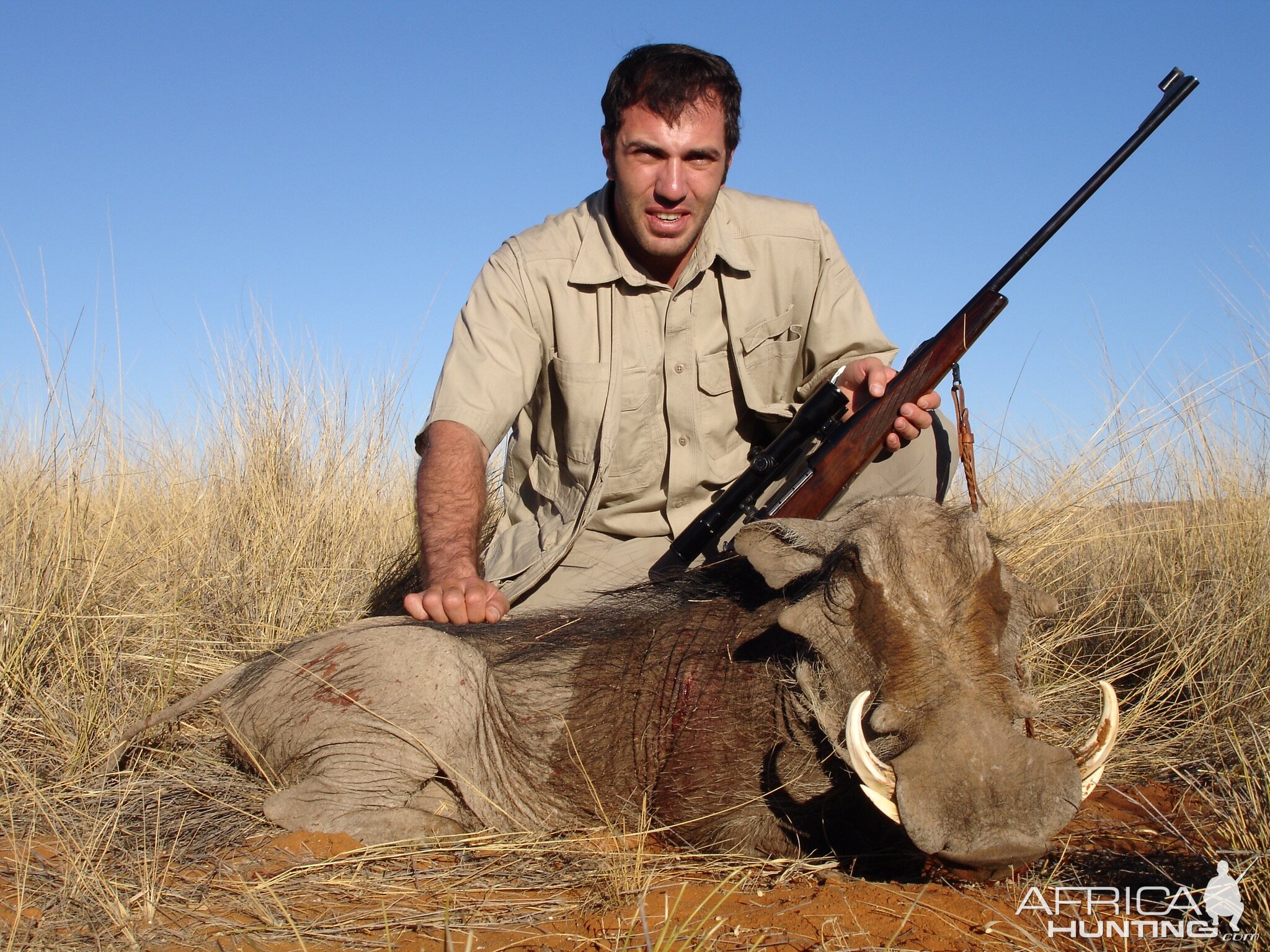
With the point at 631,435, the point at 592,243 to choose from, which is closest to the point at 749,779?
the point at 631,435

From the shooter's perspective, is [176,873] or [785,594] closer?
[176,873]

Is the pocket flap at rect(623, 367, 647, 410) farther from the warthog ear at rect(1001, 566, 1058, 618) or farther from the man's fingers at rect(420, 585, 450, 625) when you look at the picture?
the warthog ear at rect(1001, 566, 1058, 618)

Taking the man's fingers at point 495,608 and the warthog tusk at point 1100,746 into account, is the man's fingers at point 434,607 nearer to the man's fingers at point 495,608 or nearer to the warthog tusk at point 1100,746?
the man's fingers at point 495,608

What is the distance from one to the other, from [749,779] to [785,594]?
1.52 feet

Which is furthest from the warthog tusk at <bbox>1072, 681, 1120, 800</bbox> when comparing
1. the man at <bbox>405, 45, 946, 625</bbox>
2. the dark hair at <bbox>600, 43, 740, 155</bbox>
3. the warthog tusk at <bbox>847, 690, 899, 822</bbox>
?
the dark hair at <bbox>600, 43, 740, 155</bbox>

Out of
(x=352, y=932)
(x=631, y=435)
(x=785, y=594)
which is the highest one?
(x=631, y=435)

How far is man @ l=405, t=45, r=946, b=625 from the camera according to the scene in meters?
3.90

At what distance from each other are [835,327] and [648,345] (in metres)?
0.77

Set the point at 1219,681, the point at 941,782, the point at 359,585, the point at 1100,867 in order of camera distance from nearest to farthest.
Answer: the point at 941,782
the point at 1100,867
the point at 1219,681
the point at 359,585

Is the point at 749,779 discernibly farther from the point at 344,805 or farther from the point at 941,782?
the point at 344,805

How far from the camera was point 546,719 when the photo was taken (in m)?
2.87

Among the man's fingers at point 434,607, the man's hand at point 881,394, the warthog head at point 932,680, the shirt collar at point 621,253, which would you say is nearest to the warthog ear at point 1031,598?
the warthog head at point 932,680
